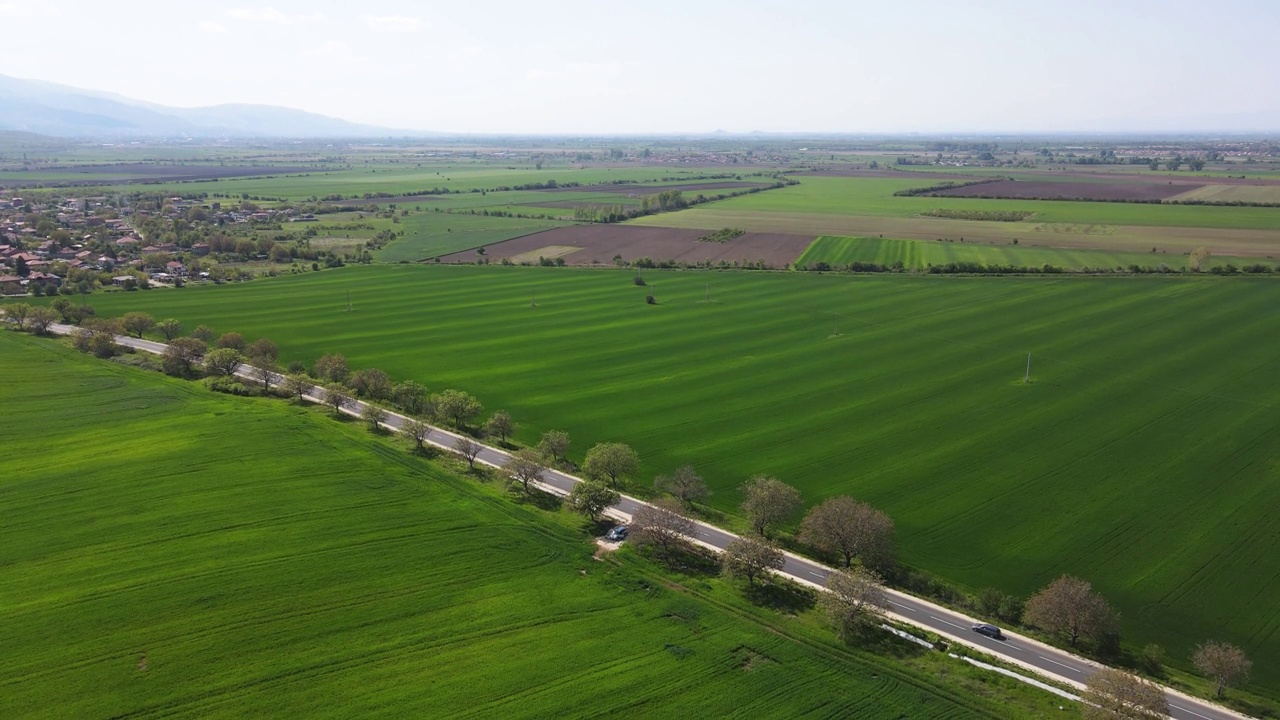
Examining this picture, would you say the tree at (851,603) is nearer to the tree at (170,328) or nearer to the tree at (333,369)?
the tree at (333,369)

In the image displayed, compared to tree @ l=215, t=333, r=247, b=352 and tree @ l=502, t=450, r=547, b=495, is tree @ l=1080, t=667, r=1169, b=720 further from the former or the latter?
tree @ l=215, t=333, r=247, b=352

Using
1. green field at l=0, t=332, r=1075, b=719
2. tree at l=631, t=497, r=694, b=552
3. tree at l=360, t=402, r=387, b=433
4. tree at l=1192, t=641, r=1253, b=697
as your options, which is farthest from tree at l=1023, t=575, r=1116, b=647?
tree at l=360, t=402, r=387, b=433

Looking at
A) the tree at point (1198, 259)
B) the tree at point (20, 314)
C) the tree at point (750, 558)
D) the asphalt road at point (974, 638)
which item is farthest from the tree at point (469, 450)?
the tree at point (1198, 259)

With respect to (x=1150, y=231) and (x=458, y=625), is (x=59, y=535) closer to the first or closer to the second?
(x=458, y=625)

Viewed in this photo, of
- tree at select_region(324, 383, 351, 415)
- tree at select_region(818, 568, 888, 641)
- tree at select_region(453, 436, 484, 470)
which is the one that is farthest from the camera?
tree at select_region(324, 383, 351, 415)

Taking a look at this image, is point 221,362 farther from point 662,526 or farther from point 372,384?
point 662,526

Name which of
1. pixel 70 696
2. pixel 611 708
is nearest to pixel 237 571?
pixel 70 696
